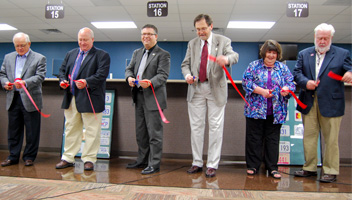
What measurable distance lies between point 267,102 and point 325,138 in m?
0.66

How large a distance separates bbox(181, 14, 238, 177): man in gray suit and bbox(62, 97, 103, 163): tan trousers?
99cm

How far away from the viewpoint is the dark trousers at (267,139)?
2.62 metres

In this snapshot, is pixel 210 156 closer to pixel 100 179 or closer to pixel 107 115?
pixel 100 179

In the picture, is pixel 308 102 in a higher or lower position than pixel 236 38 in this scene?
lower

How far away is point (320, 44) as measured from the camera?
2523 millimetres

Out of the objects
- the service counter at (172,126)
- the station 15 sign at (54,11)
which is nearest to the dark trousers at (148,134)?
the service counter at (172,126)

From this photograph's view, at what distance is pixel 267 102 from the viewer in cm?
259

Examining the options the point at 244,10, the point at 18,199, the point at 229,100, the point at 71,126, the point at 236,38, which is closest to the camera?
the point at 18,199

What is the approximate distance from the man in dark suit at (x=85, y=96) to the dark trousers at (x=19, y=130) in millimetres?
424

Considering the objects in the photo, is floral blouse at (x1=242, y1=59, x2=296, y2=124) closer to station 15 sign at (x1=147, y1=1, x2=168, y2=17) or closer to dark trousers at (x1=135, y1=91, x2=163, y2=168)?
dark trousers at (x1=135, y1=91, x2=163, y2=168)

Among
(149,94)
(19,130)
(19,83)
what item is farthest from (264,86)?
(19,130)

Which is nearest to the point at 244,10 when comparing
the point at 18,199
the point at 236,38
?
the point at 236,38

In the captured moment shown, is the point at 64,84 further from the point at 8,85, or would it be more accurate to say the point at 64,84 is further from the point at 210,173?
the point at 210,173

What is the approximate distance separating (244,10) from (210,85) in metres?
4.57
